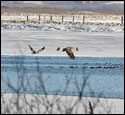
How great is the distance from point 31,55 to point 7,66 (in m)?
2.43

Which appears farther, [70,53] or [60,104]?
[70,53]

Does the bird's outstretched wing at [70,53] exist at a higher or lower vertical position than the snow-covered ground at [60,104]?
lower

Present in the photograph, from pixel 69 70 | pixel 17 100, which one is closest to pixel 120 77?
pixel 69 70

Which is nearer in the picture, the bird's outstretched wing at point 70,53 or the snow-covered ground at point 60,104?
the snow-covered ground at point 60,104

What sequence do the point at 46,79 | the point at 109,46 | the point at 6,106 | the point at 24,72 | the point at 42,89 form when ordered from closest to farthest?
the point at 6,106 → the point at 42,89 → the point at 46,79 → the point at 24,72 → the point at 109,46

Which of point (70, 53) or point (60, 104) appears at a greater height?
point (60, 104)

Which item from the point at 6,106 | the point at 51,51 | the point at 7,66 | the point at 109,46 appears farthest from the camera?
the point at 109,46

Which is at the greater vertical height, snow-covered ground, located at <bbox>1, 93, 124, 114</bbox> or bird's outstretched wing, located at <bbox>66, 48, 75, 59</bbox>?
snow-covered ground, located at <bbox>1, 93, 124, 114</bbox>

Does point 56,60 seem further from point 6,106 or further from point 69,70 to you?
point 6,106

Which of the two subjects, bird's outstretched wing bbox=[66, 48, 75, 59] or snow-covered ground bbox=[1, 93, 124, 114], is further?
bird's outstretched wing bbox=[66, 48, 75, 59]

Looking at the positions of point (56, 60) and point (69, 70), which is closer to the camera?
point (69, 70)

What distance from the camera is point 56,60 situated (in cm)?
1267

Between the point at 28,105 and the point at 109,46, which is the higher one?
the point at 28,105

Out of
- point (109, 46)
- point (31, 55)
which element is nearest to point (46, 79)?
point (31, 55)
